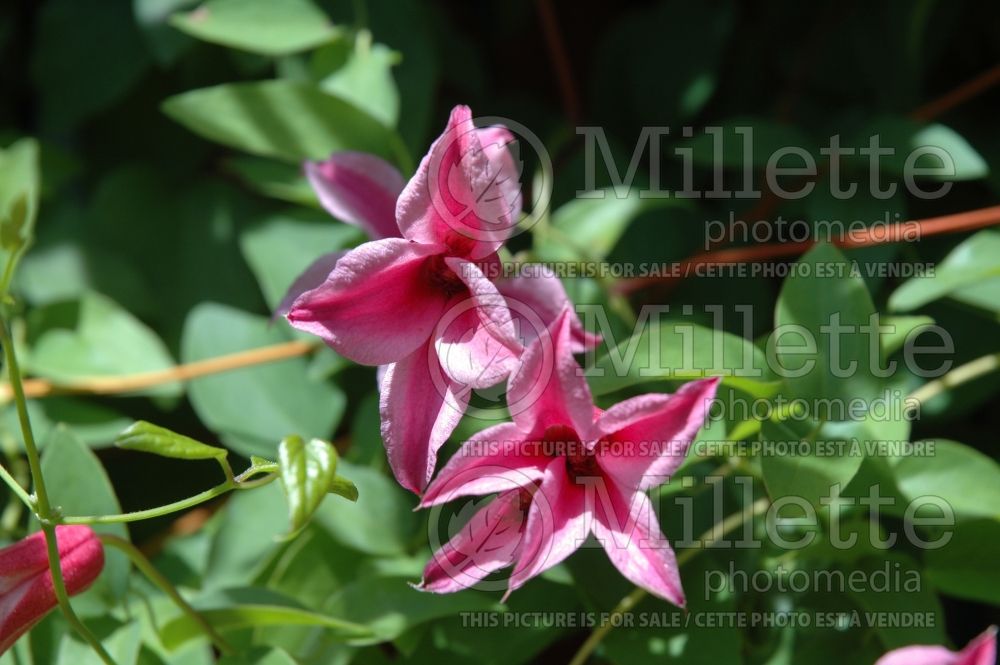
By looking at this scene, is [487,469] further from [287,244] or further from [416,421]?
[287,244]

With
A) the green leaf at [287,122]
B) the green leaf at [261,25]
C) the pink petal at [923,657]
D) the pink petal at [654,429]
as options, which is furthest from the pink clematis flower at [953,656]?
the green leaf at [261,25]

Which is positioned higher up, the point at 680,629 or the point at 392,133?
the point at 392,133

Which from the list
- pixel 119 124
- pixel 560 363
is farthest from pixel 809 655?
pixel 119 124

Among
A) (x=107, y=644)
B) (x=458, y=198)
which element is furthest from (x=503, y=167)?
(x=107, y=644)

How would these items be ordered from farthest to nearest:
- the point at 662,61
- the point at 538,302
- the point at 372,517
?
the point at 662,61 → the point at 372,517 → the point at 538,302

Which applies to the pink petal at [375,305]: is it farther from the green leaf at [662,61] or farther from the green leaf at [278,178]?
the green leaf at [662,61]

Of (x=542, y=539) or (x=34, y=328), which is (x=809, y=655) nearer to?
(x=542, y=539)
